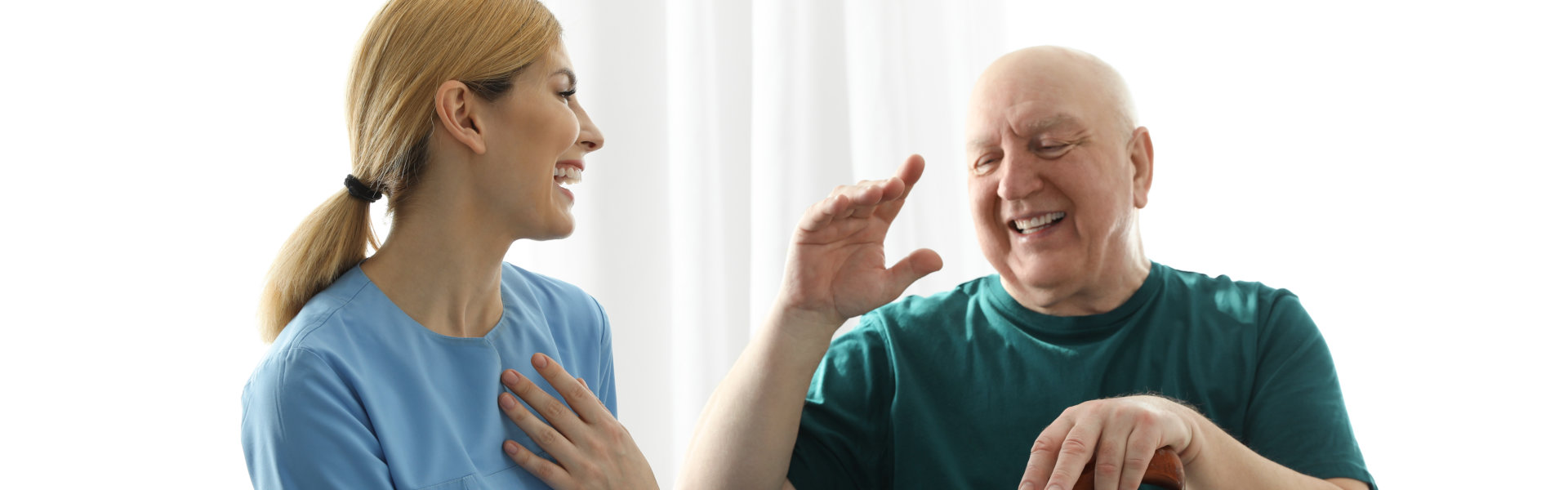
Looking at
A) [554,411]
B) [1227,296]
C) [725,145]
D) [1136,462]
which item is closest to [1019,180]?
[1227,296]

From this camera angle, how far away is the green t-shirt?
1.15 metres

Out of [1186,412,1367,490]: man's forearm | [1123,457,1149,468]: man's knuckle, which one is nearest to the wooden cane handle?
[1123,457,1149,468]: man's knuckle

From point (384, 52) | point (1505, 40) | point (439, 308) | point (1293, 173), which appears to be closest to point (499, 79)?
point (384, 52)

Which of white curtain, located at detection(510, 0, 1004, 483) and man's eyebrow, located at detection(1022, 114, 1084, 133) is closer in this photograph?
man's eyebrow, located at detection(1022, 114, 1084, 133)

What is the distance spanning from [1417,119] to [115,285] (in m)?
1.80

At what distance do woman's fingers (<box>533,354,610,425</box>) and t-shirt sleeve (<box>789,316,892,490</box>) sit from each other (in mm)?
284

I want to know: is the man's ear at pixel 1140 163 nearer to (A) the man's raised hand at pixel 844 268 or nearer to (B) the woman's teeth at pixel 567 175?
(A) the man's raised hand at pixel 844 268

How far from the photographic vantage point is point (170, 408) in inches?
53.3

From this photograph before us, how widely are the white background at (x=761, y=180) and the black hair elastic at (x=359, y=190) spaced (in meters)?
0.34

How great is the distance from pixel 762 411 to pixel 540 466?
0.82 ft

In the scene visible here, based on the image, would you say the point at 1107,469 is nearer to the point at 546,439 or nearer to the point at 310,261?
the point at 546,439

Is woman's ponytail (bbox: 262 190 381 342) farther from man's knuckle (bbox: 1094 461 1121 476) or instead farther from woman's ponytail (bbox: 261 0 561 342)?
man's knuckle (bbox: 1094 461 1121 476)

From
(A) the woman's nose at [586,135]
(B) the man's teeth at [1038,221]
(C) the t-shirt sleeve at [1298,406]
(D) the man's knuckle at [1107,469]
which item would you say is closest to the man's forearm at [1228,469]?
(C) the t-shirt sleeve at [1298,406]

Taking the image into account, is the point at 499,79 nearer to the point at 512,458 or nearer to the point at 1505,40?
the point at 512,458
